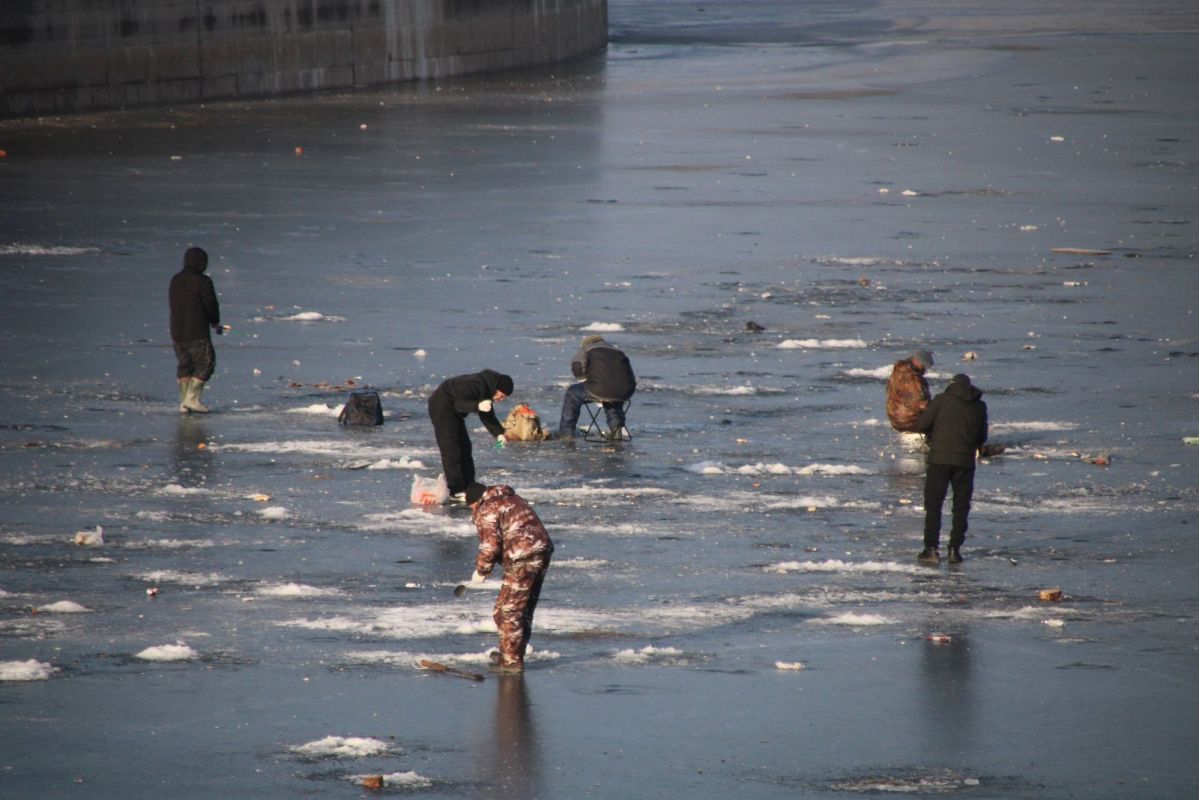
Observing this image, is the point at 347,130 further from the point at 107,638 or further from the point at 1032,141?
the point at 107,638

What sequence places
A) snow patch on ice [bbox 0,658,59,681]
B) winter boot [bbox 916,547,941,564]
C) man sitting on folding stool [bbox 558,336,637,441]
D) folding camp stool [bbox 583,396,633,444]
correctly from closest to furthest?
→ snow patch on ice [bbox 0,658,59,681]
winter boot [bbox 916,547,941,564]
man sitting on folding stool [bbox 558,336,637,441]
folding camp stool [bbox 583,396,633,444]

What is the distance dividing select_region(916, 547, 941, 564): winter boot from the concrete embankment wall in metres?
28.0

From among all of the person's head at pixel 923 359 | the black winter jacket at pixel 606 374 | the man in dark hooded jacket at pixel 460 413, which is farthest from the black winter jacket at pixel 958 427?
the black winter jacket at pixel 606 374

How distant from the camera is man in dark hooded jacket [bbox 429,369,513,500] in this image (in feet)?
48.4

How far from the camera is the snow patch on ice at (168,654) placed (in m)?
10.8

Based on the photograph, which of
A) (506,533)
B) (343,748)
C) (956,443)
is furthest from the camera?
(956,443)

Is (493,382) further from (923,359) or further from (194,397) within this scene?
(194,397)

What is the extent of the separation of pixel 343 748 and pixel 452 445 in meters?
5.44

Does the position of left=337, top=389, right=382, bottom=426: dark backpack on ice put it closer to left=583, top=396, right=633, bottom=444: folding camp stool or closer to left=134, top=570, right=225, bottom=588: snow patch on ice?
left=583, top=396, right=633, bottom=444: folding camp stool

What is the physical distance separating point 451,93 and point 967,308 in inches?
1090

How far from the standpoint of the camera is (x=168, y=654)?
10883mm

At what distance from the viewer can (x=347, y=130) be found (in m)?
40.1

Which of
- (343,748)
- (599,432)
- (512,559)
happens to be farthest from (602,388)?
(343,748)

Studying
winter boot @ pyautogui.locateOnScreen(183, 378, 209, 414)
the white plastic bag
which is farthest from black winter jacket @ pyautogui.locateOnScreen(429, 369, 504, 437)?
winter boot @ pyautogui.locateOnScreen(183, 378, 209, 414)
